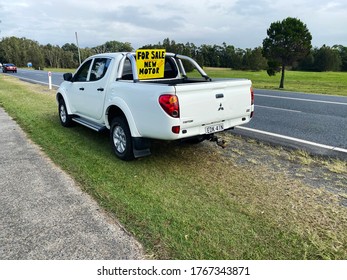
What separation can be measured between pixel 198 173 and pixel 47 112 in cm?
664

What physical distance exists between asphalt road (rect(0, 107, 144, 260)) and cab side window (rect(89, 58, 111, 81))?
6.39ft

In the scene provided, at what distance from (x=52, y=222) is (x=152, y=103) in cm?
195

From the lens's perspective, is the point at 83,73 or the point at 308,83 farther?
the point at 308,83

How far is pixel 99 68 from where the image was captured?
5477 mm

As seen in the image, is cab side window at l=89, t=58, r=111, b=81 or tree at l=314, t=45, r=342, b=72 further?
tree at l=314, t=45, r=342, b=72

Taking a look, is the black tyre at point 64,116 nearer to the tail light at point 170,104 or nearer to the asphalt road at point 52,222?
the asphalt road at point 52,222

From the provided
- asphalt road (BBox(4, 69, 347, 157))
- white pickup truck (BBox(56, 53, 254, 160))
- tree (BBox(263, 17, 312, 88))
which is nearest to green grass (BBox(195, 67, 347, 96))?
tree (BBox(263, 17, 312, 88))

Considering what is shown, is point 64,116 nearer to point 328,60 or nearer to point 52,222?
point 52,222

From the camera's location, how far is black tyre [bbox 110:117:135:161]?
4.58m

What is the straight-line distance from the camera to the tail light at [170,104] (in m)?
3.71

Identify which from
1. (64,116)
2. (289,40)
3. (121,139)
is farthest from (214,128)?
(289,40)

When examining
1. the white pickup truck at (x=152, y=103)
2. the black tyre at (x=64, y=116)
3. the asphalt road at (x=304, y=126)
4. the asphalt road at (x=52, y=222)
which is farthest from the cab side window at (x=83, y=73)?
the asphalt road at (x=304, y=126)

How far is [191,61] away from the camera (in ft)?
18.9

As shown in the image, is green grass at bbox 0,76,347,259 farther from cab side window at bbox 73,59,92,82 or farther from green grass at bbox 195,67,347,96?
green grass at bbox 195,67,347,96
